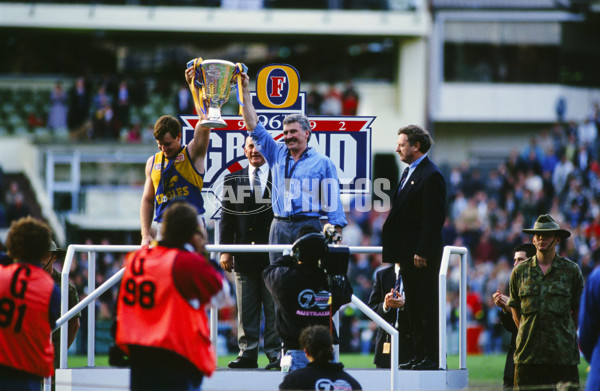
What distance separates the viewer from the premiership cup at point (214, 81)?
29.1 ft

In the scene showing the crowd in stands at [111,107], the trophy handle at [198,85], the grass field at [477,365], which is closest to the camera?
the trophy handle at [198,85]

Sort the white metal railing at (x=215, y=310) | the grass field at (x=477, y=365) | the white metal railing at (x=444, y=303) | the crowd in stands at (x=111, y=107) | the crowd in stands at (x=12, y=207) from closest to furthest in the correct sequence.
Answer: the white metal railing at (x=215, y=310), the white metal railing at (x=444, y=303), the grass field at (x=477, y=365), the crowd in stands at (x=12, y=207), the crowd in stands at (x=111, y=107)

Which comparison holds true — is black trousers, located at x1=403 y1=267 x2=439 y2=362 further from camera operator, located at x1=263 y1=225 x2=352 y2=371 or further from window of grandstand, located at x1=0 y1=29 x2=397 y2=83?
window of grandstand, located at x1=0 y1=29 x2=397 y2=83

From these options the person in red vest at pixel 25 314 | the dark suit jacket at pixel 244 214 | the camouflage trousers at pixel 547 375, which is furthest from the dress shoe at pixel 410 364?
the person in red vest at pixel 25 314

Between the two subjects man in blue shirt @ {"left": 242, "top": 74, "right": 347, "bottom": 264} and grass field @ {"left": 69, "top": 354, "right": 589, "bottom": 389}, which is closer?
man in blue shirt @ {"left": 242, "top": 74, "right": 347, "bottom": 264}

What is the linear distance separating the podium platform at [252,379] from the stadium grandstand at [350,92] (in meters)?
13.8

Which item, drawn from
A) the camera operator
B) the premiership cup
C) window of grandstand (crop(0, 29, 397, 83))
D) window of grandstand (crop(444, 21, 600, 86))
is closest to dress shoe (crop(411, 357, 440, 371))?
the camera operator

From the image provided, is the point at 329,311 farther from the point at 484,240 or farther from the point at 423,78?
the point at 423,78

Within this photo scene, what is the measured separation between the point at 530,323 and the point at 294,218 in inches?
86.4

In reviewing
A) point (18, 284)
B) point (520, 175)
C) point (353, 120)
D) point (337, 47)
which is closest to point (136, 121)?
point (337, 47)

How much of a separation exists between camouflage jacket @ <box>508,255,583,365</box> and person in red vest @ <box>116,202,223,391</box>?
3.31 m

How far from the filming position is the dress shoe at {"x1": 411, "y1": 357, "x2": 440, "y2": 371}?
873 cm

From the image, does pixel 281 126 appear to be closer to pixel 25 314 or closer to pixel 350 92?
pixel 25 314

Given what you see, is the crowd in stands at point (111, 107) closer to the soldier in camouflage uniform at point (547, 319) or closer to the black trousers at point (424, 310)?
the black trousers at point (424, 310)
